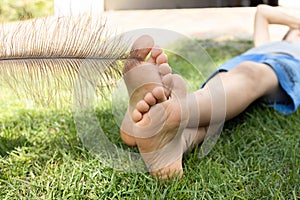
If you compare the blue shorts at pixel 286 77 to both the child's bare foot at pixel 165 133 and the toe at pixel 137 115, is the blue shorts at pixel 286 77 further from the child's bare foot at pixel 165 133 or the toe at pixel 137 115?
the toe at pixel 137 115

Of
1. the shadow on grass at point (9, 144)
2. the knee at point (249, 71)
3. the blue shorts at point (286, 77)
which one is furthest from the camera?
the blue shorts at point (286, 77)

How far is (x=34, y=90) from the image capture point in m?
1.21

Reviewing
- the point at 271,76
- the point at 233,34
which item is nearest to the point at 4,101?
the point at 271,76

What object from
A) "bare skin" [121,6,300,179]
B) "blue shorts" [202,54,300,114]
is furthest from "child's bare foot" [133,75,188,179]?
"blue shorts" [202,54,300,114]

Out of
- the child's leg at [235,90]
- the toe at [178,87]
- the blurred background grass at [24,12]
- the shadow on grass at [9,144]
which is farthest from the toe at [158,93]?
the shadow on grass at [9,144]

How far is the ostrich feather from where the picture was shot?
1.14 m

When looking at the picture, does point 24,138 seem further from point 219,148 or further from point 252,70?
point 252,70

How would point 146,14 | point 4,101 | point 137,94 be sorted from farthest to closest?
point 146,14, point 4,101, point 137,94

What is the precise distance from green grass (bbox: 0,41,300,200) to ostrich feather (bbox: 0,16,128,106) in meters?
0.33

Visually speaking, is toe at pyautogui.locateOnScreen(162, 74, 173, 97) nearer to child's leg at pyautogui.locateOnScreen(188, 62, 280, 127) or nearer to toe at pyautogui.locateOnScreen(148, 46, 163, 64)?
toe at pyautogui.locateOnScreen(148, 46, 163, 64)

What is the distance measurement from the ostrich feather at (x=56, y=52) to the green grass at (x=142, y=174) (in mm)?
334

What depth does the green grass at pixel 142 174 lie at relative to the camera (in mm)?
1317

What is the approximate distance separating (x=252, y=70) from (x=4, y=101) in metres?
1.26

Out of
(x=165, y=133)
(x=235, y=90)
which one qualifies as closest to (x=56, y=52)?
(x=165, y=133)
